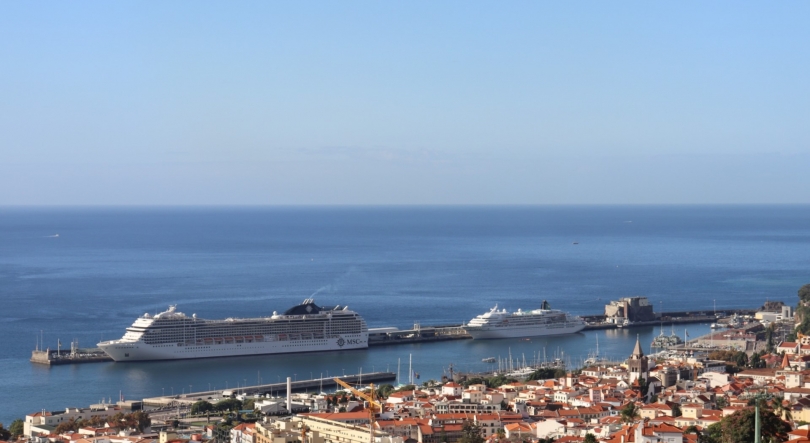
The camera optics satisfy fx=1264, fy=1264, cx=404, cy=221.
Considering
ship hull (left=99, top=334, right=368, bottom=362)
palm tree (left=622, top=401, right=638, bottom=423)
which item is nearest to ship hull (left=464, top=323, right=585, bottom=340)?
ship hull (left=99, top=334, right=368, bottom=362)

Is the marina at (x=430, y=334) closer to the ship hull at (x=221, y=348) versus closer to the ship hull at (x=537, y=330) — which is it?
the ship hull at (x=221, y=348)

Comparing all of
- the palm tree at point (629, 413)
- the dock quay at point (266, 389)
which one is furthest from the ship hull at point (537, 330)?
the palm tree at point (629, 413)

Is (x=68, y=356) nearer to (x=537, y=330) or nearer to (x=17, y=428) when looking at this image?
(x=17, y=428)

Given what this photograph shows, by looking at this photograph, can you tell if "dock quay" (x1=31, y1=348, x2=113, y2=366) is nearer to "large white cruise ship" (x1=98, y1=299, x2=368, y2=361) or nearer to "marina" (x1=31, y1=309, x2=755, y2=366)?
"marina" (x1=31, y1=309, x2=755, y2=366)

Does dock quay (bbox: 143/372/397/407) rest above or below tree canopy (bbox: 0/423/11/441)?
below

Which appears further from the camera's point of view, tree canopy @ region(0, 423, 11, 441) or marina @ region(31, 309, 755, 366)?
marina @ region(31, 309, 755, 366)

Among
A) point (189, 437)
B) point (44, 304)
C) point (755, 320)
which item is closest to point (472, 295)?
point (755, 320)

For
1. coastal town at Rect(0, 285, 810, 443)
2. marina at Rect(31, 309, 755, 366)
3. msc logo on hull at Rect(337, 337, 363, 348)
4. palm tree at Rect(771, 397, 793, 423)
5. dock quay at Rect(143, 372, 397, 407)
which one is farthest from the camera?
msc logo on hull at Rect(337, 337, 363, 348)

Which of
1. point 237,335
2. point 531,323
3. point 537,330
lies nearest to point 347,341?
point 237,335
